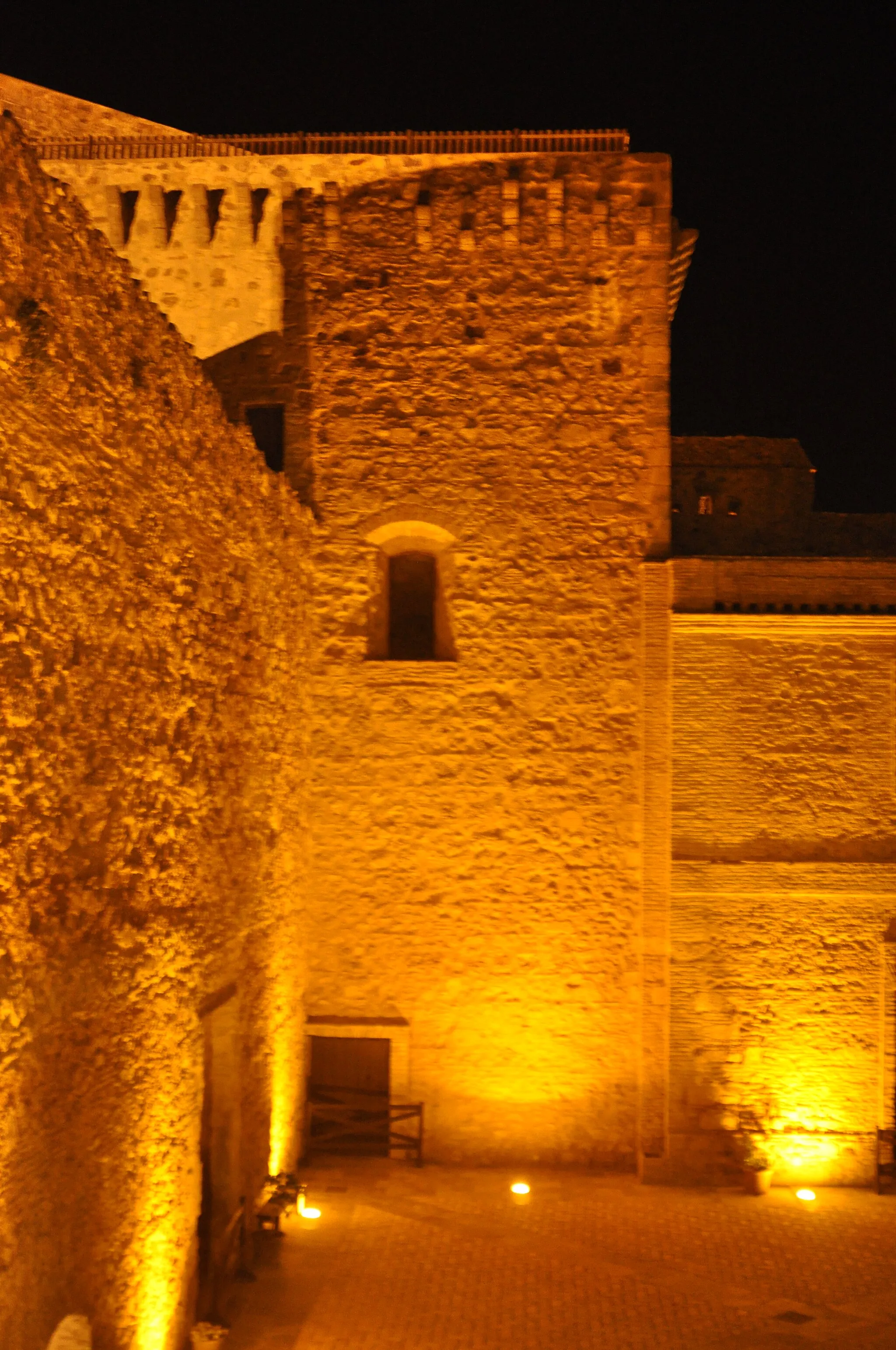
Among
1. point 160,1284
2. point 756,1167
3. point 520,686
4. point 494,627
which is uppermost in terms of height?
point 494,627

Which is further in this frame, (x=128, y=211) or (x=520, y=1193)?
(x=128, y=211)

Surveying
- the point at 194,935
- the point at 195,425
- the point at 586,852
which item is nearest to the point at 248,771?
the point at 194,935

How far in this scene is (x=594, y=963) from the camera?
1039 centimetres

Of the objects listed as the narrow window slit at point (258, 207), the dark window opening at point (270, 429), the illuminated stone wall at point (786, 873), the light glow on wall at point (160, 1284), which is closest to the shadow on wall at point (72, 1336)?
the light glow on wall at point (160, 1284)

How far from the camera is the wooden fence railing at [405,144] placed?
10914 millimetres

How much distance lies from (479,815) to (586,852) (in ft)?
3.49

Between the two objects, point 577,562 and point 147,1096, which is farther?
point 577,562

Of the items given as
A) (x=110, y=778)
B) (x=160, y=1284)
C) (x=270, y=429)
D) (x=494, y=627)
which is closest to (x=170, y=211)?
(x=270, y=429)

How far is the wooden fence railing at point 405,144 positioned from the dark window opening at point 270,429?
8.18 ft

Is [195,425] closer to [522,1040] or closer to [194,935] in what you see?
[194,935]

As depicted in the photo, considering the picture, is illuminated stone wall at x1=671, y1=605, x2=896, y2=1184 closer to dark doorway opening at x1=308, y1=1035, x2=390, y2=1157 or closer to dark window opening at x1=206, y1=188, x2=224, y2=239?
dark doorway opening at x1=308, y1=1035, x2=390, y2=1157

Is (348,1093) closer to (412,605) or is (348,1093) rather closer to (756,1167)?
(756,1167)

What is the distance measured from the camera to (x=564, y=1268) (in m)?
8.23

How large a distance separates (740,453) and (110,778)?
1307 cm
